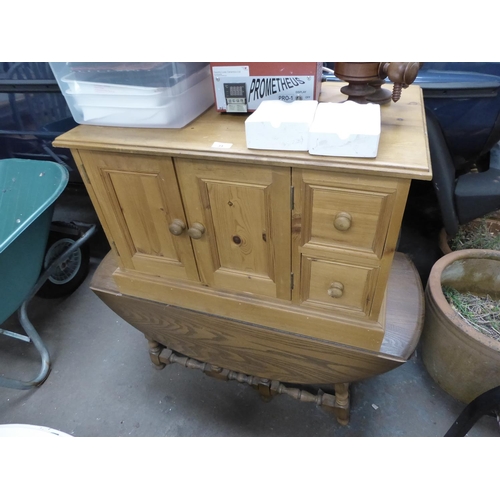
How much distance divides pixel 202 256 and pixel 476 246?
1312 mm

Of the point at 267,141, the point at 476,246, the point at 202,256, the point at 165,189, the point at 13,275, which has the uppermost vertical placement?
the point at 267,141

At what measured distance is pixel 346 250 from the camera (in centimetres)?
74

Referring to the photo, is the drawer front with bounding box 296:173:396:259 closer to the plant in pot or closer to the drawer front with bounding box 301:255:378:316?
the drawer front with bounding box 301:255:378:316

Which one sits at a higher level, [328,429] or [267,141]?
A: [267,141]

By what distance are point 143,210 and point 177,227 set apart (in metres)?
0.11

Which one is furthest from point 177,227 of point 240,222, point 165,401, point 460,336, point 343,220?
point 460,336

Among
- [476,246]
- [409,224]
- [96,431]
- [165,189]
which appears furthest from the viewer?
[409,224]

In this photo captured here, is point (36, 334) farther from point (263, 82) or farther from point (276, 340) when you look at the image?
point (263, 82)

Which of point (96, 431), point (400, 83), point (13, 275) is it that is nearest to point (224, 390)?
point (96, 431)

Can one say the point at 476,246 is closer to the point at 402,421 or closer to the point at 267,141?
the point at 402,421

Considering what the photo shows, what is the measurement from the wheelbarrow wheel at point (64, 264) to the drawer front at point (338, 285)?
1304mm

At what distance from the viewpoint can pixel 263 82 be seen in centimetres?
75

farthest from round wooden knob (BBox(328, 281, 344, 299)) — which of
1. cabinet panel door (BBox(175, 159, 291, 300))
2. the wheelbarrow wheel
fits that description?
the wheelbarrow wheel

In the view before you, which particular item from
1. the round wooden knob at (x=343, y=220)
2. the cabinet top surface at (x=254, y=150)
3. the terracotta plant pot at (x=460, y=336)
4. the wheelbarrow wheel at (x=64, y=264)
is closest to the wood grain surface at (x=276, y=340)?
the terracotta plant pot at (x=460, y=336)
